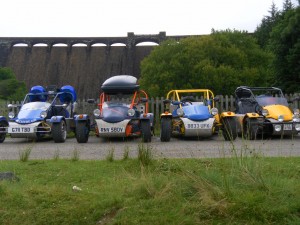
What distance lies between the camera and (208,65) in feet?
129

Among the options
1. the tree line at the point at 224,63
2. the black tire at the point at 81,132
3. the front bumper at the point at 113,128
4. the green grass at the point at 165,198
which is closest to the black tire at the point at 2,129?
the black tire at the point at 81,132

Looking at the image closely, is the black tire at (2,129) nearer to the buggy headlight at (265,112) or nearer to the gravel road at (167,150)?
the gravel road at (167,150)

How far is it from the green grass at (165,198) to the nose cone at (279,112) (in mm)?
8238

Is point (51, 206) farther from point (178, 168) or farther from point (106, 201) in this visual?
point (178, 168)

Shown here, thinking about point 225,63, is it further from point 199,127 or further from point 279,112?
point 199,127

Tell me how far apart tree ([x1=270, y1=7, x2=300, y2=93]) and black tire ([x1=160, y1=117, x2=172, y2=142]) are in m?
31.4

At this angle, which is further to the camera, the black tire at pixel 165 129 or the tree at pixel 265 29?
the tree at pixel 265 29

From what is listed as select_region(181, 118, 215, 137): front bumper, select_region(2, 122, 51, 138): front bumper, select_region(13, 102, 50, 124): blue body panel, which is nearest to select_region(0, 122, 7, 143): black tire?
select_region(2, 122, 51, 138): front bumper

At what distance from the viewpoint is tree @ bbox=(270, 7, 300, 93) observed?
1720 inches

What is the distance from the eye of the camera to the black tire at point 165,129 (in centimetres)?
1452

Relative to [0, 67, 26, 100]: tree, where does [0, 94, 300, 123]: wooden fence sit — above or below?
below

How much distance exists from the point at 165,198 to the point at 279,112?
10348mm

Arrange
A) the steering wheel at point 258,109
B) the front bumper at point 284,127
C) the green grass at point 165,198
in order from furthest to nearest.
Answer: the steering wheel at point 258,109 → the front bumper at point 284,127 → the green grass at point 165,198

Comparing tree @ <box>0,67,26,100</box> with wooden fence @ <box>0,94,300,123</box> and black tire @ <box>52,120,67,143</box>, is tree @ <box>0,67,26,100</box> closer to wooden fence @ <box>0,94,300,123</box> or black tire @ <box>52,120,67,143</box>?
wooden fence @ <box>0,94,300,123</box>
